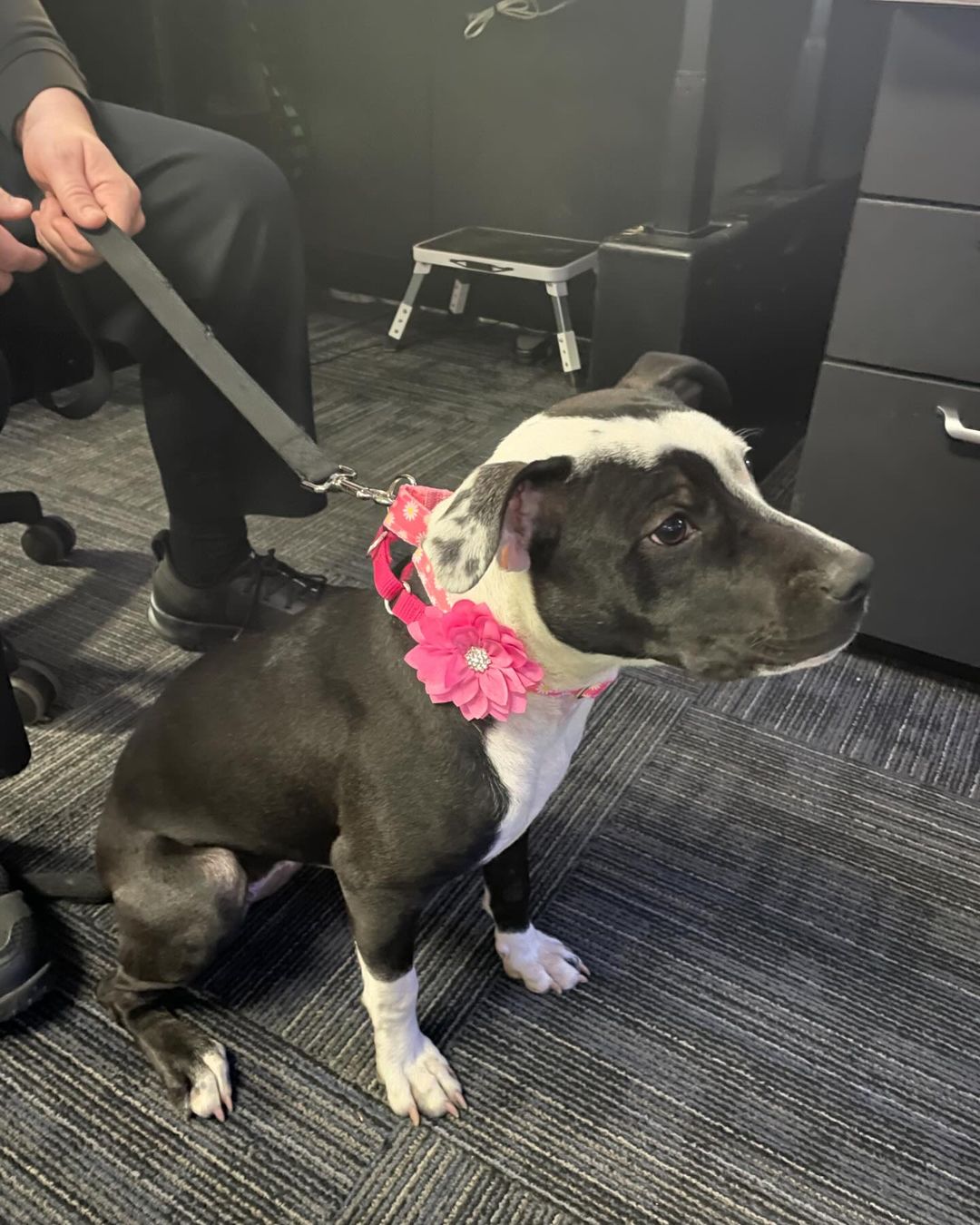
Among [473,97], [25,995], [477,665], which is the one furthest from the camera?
[473,97]

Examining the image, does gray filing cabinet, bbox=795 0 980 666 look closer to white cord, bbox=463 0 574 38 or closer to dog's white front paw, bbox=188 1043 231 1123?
dog's white front paw, bbox=188 1043 231 1123

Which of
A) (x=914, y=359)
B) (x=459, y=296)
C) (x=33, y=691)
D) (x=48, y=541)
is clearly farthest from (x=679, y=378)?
(x=459, y=296)

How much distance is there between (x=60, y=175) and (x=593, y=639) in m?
0.99

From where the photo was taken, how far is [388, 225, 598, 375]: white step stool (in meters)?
3.21

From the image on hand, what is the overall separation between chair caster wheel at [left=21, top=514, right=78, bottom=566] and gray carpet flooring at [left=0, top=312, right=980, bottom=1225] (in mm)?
330

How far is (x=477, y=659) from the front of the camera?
1.02m

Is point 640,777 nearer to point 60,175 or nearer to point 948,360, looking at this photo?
point 948,360

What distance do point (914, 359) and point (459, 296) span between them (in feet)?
7.71

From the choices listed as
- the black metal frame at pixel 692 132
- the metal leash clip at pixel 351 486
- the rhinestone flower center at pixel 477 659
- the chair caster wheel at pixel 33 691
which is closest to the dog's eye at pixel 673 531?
the rhinestone flower center at pixel 477 659

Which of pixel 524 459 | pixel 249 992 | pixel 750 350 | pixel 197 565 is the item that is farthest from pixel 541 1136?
pixel 750 350

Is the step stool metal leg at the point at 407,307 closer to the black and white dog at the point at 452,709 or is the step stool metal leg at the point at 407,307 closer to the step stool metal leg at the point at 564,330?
the step stool metal leg at the point at 564,330

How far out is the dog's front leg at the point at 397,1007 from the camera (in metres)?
1.11

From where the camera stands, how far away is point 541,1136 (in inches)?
46.4

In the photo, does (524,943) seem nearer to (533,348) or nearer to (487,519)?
(487,519)
